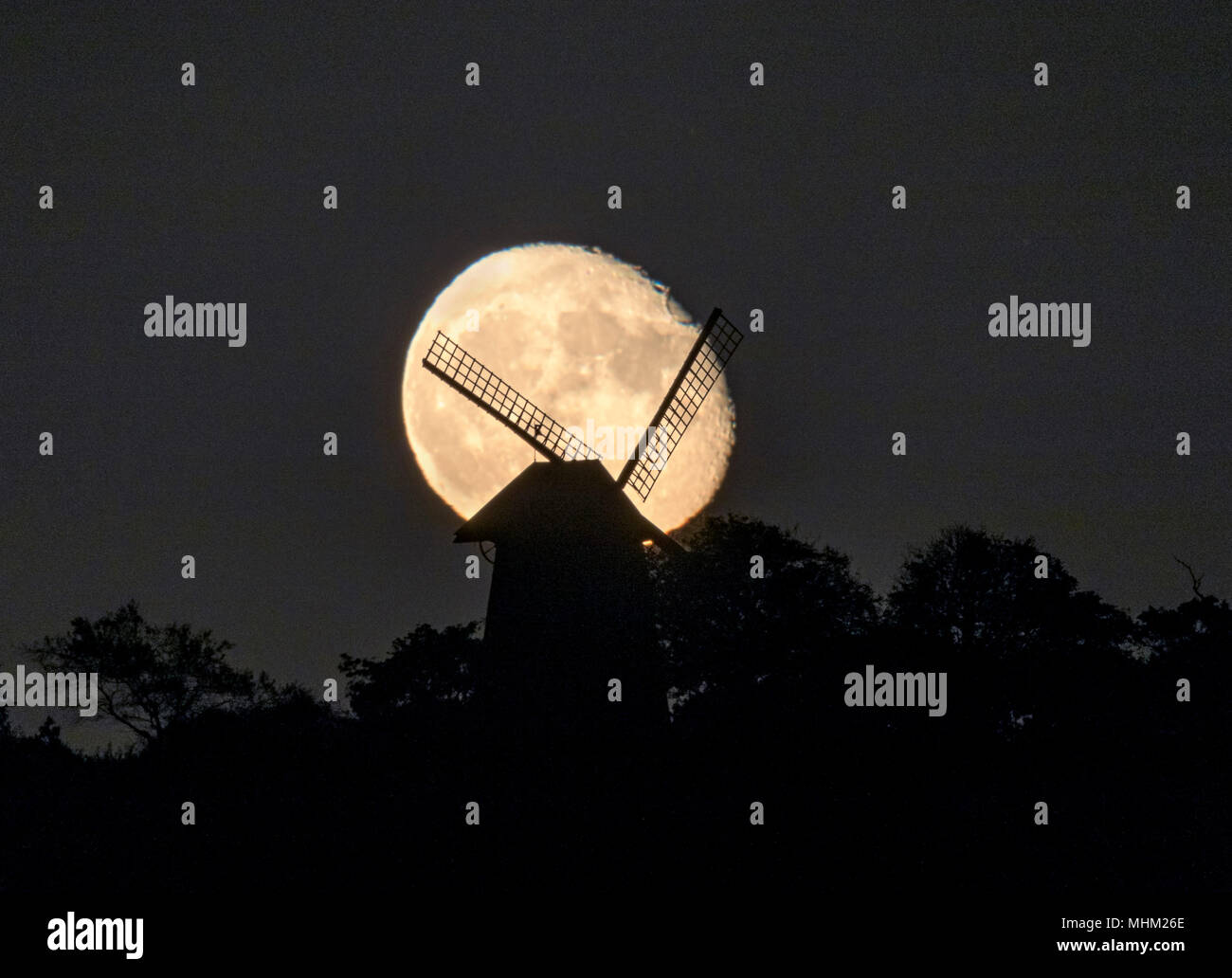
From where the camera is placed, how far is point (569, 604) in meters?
29.4

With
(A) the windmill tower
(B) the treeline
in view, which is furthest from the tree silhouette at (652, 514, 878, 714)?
(A) the windmill tower

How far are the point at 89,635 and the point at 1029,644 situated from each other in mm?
31210

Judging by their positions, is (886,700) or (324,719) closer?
(886,700)

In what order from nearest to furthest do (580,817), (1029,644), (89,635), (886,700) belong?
(580,817) < (886,700) < (1029,644) < (89,635)

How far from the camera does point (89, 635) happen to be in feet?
175

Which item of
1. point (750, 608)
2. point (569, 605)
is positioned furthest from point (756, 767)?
point (750, 608)

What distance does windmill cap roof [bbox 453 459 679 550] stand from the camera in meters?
30.1

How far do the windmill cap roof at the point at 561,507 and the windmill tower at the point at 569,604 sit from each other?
0.08 feet

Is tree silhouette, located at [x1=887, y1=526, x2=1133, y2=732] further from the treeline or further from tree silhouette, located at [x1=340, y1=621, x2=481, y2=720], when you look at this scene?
tree silhouette, located at [x1=340, y1=621, x2=481, y2=720]

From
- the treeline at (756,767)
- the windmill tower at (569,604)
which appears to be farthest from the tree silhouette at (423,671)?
the windmill tower at (569,604)

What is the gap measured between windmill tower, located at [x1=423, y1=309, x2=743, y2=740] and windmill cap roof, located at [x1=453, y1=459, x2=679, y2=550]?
0.08 feet

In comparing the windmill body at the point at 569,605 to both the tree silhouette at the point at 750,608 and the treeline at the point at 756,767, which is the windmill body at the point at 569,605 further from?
the tree silhouette at the point at 750,608
